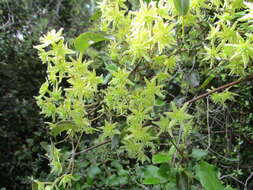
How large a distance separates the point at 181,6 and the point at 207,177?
40 centimetres

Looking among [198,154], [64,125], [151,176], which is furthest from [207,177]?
[64,125]

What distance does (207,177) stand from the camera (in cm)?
71

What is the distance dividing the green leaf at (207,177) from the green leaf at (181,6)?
1.23 feet

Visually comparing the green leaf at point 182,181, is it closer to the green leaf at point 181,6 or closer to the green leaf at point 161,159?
the green leaf at point 161,159

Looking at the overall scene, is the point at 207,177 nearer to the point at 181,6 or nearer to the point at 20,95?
the point at 181,6

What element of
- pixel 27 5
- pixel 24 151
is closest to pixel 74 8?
pixel 27 5

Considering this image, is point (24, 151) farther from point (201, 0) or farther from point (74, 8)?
point (201, 0)

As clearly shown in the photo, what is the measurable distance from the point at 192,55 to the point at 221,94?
137 mm

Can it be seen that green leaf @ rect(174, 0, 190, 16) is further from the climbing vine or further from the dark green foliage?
the dark green foliage

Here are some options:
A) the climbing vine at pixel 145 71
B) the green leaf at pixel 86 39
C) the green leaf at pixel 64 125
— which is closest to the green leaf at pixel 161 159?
the climbing vine at pixel 145 71

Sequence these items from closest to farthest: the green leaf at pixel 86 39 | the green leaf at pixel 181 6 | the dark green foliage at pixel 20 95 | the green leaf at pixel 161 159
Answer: the green leaf at pixel 181 6 < the green leaf at pixel 86 39 < the green leaf at pixel 161 159 < the dark green foliage at pixel 20 95

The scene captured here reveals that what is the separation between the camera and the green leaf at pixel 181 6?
57 centimetres

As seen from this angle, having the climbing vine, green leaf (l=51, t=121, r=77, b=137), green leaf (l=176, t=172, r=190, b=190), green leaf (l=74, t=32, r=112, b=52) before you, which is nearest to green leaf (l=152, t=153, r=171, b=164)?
the climbing vine

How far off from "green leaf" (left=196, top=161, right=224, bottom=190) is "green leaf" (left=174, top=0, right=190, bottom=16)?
375mm
